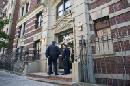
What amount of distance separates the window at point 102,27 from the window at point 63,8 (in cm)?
415

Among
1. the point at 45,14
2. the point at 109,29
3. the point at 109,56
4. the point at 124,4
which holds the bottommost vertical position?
the point at 109,56

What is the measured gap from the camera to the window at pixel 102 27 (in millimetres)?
11903

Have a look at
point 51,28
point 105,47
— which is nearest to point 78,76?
point 105,47

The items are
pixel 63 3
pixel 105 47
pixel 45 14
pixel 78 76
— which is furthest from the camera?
pixel 45 14

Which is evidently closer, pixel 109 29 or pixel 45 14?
pixel 109 29

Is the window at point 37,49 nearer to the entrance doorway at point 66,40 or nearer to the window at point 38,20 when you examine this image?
the window at point 38,20

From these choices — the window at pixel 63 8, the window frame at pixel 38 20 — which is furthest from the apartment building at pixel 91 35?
the window frame at pixel 38 20

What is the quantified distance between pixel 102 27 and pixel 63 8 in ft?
18.3

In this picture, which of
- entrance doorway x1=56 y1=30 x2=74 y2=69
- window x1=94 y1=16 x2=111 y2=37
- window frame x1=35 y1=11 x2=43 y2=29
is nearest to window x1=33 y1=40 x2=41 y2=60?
window frame x1=35 y1=11 x2=43 y2=29

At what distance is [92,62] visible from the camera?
36.9ft

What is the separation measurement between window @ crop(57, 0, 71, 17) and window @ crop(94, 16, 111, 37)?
4.15 m

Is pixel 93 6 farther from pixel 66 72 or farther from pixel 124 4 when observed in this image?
pixel 66 72

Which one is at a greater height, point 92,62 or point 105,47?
point 105,47

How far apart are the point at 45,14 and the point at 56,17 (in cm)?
146
